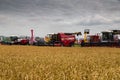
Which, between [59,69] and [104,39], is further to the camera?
[104,39]

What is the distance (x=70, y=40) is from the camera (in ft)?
152

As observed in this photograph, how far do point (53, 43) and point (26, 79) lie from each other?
41.7 metres

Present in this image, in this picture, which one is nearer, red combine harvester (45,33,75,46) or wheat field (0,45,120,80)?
wheat field (0,45,120,80)

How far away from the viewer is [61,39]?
47.0m

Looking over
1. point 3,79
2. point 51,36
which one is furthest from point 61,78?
point 51,36

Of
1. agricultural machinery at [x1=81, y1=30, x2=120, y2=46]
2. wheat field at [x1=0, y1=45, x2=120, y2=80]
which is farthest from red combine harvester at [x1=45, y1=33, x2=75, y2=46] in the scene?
wheat field at [x1=0, y1=45, x2=120, y2=80]

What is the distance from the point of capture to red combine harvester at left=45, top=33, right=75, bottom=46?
46531 mm

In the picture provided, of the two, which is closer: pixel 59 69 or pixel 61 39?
pixel 59 69

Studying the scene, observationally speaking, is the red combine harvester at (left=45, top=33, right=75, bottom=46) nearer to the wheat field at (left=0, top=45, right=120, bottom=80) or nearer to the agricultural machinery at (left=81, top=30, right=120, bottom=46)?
the agricultural machinery at (left=81, top=30, right=120, bottom=46)

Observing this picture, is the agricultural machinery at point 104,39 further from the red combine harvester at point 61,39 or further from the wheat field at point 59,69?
the wheat field at point 59,69

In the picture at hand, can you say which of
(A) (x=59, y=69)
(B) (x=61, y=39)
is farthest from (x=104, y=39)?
(A) (x=59, y=69)

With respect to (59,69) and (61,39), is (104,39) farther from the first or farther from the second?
(59,69)

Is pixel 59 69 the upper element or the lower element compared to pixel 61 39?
lower

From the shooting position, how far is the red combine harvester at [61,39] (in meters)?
46.5
